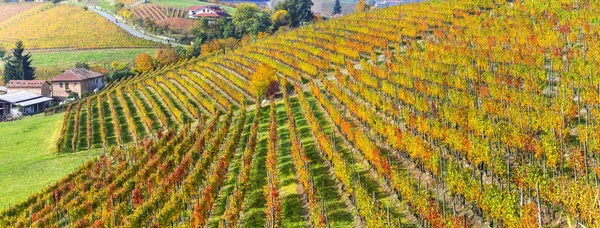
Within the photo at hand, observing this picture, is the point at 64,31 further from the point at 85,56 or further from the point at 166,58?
the point at 166,58

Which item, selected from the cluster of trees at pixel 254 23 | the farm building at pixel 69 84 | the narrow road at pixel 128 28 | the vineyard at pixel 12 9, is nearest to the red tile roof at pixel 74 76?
the farm building at pixel 69 84

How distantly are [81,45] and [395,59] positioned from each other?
84.6m

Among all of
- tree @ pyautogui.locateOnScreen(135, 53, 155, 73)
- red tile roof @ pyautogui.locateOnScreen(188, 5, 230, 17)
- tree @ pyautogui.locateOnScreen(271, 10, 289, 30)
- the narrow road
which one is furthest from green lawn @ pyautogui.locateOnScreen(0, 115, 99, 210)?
red tile roof @ pyautogui.locateOnScreen(188, 5, 230, 17)

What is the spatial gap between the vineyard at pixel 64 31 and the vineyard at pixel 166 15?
9.90m

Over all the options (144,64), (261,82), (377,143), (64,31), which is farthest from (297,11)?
(377,143)

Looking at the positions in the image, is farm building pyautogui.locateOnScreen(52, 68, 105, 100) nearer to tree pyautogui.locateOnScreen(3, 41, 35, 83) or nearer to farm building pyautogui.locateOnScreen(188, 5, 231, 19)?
tree pyautogui.locateOnScreen(3, 41, 35, 83)

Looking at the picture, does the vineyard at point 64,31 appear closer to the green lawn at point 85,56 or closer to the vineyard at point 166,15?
the green lawn at point 85,56

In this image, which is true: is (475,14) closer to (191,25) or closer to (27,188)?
(27,188)

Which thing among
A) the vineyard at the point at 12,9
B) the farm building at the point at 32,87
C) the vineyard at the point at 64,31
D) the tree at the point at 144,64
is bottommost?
the farm building at the point at 32,87

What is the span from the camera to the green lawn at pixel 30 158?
33031mm

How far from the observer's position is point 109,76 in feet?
261

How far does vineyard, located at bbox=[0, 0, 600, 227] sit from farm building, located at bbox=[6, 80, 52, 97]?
24908mm

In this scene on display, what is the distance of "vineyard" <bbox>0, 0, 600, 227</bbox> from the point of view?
1930cm

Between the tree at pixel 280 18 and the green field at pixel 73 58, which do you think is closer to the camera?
the green field at pixel 73 58
